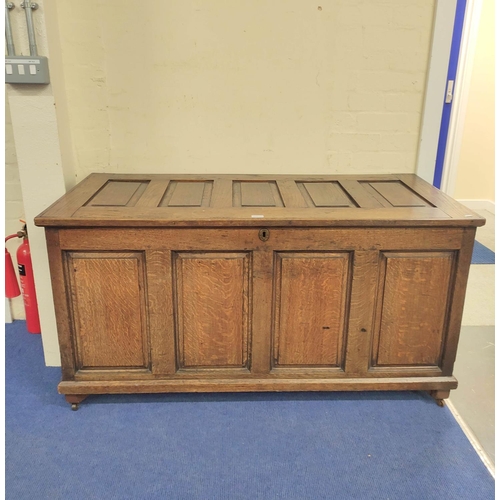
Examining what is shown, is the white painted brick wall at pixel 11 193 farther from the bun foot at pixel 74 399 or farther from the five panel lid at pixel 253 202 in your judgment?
the bun foot at pixel 74 399

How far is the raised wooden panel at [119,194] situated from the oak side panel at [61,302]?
0.22 m

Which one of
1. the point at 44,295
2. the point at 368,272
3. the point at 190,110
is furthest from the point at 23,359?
the point at 368,272

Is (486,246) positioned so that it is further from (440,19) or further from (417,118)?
(440,19)

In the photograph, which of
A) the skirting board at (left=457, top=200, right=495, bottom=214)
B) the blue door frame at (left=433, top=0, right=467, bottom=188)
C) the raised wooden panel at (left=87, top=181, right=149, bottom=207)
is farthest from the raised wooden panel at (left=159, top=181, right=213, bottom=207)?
the skirting board at (left=457, top=200, right=495, bottom=214)

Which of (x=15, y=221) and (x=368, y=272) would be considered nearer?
(x=368, y=272)

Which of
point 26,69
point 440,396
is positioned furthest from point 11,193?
A: point 440,396

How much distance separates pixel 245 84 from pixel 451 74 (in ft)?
7.98

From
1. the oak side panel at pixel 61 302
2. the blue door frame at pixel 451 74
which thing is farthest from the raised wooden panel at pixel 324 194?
the blue door frame at pixel 451 74

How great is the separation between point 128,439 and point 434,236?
4.73 feet

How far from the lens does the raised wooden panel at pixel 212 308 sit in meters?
1.89

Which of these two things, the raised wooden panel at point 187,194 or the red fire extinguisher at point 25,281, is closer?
the raised wooden panel at point 187,194

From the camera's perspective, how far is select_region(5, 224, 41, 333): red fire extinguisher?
7.91ft

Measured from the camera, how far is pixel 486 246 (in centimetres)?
392

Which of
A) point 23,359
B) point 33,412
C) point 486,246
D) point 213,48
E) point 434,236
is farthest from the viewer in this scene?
point 486,246
